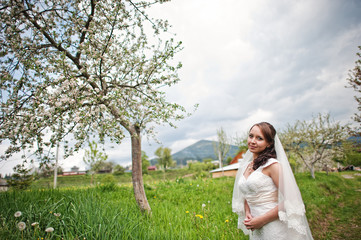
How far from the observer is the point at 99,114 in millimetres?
4352

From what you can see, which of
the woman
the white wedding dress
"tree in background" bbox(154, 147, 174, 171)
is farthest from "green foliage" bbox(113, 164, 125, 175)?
the white wedding dress

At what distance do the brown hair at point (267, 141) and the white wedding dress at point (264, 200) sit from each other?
8cm

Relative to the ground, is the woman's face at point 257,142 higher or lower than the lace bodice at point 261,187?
higher

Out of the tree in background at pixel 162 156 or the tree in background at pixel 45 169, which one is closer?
the tree in background at pixel 45 169

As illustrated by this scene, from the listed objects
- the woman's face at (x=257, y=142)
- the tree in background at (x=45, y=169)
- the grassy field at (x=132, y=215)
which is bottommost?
the grassy field at (x=132, y=215)

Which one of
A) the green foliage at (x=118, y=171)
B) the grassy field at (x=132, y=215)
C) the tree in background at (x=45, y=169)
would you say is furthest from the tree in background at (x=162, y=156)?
the tree in background at (x=45, y=169)

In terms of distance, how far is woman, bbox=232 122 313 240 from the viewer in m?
2.09

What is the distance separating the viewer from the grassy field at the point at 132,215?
105 inches

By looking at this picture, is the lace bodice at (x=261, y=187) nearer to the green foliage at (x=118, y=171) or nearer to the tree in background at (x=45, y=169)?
the tree in background at (x=45, y=169)

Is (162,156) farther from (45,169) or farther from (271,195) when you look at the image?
(271,195)

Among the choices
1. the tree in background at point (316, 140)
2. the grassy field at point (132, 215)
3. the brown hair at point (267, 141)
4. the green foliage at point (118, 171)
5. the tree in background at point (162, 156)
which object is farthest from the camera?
the green foliage at point (118, 171)

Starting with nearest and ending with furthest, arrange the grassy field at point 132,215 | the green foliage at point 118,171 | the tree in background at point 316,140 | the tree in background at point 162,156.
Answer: the grassy field at point 132,215 → the tree in background at point 316,140 → the tree in background at point 162,156 → the green foliage at point 118,171

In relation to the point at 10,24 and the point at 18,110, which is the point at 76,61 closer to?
the point at 10,24

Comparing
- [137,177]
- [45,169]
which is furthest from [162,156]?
[45,169]
